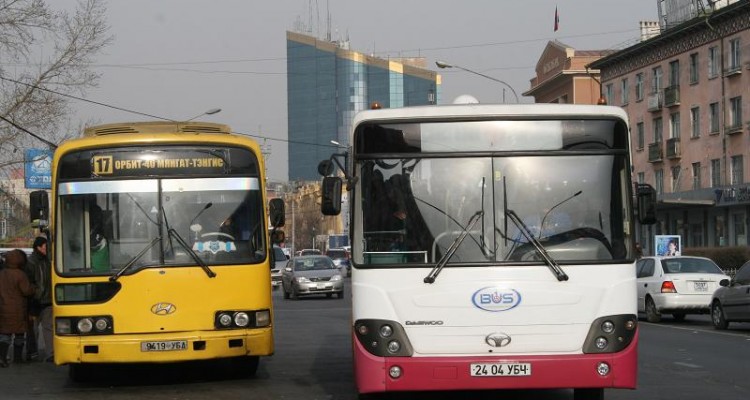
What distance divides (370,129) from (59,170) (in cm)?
459

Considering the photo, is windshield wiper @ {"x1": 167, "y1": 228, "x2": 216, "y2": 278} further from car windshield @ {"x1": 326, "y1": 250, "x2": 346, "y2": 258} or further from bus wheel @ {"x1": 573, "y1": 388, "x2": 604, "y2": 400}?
car windshield @ {"x1": 326, "y1": 250, "x2": 346, "y2": 258}

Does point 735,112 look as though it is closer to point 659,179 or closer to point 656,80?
point 656,80

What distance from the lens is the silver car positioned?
41125mm

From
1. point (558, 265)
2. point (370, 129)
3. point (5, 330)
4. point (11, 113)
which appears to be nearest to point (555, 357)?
point (558, 265)

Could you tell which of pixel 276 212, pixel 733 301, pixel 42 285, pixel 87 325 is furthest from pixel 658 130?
pixel 87 325

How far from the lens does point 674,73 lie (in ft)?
201

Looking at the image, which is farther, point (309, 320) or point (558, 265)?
point (309, 320)

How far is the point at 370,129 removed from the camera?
10070mm

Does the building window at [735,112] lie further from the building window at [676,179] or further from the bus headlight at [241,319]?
the bus headlight at [241,319]

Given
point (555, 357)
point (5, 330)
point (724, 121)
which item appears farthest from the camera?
point (724, 121)

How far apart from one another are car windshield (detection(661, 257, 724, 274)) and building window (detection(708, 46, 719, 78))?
32171 millimetres

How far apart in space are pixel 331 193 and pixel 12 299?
8331 mm

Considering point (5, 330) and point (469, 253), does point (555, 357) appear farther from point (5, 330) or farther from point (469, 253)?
point (5, 330)

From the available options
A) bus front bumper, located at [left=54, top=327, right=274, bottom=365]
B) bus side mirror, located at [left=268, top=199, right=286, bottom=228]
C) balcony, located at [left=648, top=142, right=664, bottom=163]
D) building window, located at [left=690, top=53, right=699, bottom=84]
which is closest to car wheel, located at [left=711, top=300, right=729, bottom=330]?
bus side mirror, located at [left=268, top=199, right=286, bottom=228]
